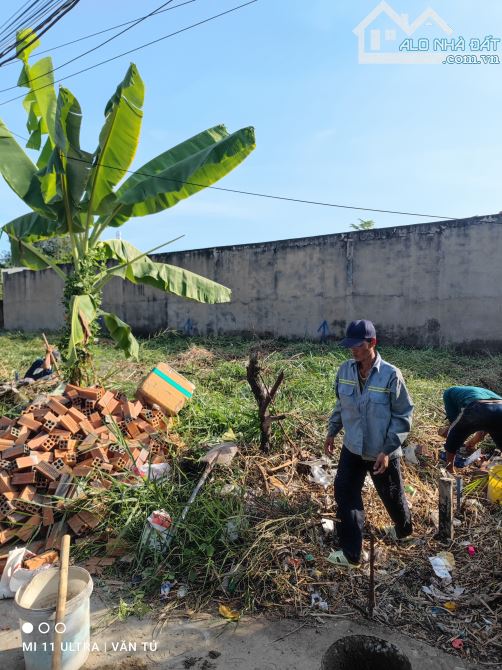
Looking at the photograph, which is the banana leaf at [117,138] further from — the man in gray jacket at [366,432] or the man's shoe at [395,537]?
the man's shoe at [395,537]

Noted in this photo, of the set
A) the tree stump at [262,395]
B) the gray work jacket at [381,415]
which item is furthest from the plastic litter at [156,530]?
the gray work jacket at [381,415]

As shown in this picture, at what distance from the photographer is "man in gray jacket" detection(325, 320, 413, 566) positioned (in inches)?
113

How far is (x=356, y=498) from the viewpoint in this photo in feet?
9.71

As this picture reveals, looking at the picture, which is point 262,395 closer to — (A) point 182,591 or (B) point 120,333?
(A) point 182,591

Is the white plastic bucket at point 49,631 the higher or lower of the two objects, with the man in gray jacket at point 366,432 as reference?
lower

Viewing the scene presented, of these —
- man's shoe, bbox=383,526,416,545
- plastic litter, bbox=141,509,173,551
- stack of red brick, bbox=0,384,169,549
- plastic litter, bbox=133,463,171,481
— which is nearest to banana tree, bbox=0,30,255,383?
stack of red brick, bbox=0,384,169,549

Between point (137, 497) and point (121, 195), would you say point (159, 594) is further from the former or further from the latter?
point (121, 195)

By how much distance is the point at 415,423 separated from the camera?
16.0 ft

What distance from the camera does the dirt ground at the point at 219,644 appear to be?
2326 mm

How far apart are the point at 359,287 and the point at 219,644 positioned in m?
9.22

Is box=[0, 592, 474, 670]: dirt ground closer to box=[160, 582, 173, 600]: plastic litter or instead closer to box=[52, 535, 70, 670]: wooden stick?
box=[160, 582, 173, 600]: plastic litter

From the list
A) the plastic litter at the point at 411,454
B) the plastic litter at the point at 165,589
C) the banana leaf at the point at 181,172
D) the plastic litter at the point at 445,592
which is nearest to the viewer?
the plastic litter at the point at 445,592

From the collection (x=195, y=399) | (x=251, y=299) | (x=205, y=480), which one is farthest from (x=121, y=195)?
(x=251, y=299)

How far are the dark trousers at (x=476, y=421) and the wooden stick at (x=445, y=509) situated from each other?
0.38 m
